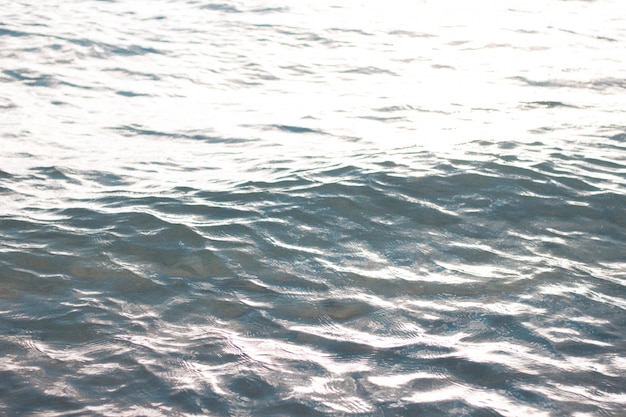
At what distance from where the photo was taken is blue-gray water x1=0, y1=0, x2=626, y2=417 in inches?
170

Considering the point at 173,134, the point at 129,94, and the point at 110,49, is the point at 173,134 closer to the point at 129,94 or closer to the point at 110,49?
the point at 129,94

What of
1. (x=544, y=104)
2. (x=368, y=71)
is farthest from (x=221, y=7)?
(x=544, y=104)

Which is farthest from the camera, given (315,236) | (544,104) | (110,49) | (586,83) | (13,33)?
(13,33)

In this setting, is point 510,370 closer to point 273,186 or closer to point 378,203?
point 378,203

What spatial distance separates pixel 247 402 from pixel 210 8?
612 inches

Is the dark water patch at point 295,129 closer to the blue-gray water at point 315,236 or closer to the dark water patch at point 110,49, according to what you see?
the blue-gray water at point 315,236

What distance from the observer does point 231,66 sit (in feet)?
42.7

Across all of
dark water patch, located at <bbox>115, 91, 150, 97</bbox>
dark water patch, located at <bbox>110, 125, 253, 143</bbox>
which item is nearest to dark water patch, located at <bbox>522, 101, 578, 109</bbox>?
dark water patch, located at <bbox>110, 125, 253, 143</bbox>

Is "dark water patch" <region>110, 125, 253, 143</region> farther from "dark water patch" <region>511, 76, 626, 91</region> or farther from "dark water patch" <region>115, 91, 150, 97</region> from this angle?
"dark water patch" <region>511, 76, 626, 91</region>

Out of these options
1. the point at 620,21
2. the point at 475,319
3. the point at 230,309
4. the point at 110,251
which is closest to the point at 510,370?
the point at 475,319

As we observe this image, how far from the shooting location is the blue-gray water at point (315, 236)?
4.32 m

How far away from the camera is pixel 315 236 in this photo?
6410 millimetres

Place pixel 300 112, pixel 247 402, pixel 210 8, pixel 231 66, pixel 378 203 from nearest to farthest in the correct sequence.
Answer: pixel 247 402 → pixel 378 203 → pixel 300 112 → pixel 231 66 → pixel 210 8

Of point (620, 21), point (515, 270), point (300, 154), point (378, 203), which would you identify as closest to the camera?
point (515, 270)
